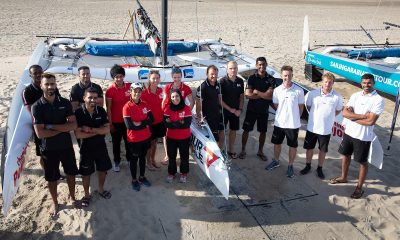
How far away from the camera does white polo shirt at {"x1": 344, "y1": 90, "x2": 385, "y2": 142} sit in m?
4.26

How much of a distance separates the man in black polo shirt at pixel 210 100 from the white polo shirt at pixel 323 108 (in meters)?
1.21

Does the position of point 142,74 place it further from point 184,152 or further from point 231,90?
point 184,152

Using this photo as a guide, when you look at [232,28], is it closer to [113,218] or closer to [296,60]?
[296,60]

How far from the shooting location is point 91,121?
3.96 meters

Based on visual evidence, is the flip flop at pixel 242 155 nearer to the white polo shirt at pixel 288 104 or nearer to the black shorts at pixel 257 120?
the black shorts at pixel 257 120

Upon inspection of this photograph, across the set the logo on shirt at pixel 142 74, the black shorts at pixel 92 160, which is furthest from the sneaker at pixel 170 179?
the logo on shirt at pixel 142 74

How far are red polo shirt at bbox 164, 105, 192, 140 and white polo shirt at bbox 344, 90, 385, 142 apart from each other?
2.01m

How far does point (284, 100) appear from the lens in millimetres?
4797

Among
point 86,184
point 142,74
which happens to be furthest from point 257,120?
point 86,184

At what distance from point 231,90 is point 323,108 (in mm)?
1238

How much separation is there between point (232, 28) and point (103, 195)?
15.6m

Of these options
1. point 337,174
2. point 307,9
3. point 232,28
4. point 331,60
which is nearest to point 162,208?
point 337,174

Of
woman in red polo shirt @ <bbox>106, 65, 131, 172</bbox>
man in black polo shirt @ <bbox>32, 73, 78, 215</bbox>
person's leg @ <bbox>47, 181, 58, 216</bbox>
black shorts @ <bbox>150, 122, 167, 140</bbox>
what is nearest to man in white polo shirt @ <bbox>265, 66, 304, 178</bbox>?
black shorts @ <bbox>150, 122, 167, 140</bbox>

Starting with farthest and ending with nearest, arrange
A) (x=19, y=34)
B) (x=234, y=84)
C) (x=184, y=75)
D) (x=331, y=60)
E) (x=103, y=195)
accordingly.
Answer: (x=19, y=34), (x=331, y=60), (x=184, y=75), (x=234, y=84), (x=103, y=195)
